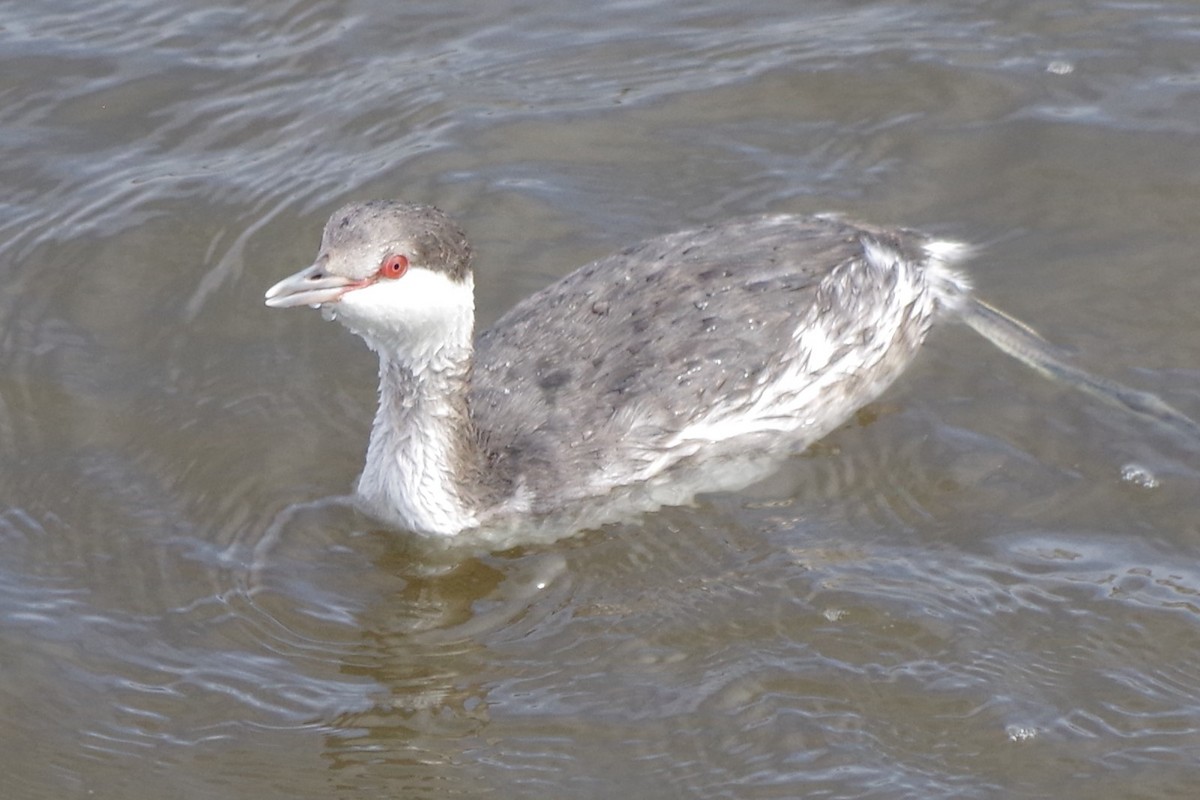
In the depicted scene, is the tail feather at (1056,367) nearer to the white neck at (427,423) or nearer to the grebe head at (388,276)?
the white neck at (427,423)

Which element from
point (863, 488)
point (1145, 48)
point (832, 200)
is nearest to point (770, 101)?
point (832, 200)

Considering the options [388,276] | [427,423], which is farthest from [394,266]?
[427,423]

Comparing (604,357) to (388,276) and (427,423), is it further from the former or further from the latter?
(388,276)

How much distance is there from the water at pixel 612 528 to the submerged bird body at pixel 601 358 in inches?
9.9

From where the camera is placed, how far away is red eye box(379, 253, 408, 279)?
21.6ft

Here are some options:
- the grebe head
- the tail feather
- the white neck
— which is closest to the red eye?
the grebe head

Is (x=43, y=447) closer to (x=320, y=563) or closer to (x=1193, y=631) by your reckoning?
(x=320, y=563)

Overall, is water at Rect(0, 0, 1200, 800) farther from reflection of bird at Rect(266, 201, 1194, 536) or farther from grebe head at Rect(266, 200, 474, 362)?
grebe head at Rect(266, 200, 474, 362)

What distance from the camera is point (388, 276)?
6629mm

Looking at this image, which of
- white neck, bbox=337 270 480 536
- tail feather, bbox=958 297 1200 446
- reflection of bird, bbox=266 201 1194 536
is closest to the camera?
reflection of bird, bbox=266 201 1194 536

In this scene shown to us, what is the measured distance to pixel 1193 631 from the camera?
6660 mm

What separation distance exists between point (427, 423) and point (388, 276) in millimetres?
767

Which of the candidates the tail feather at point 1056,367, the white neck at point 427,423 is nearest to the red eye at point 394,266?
the white neck at point 427,423

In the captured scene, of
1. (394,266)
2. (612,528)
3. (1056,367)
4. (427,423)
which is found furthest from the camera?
(1056,367)
